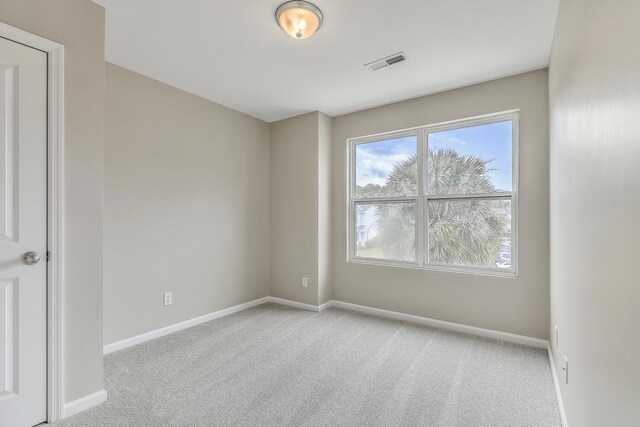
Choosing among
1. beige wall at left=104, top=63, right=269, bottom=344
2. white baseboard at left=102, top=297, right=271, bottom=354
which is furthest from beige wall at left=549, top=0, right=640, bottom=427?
beige wall at left=104, top=63, right=269, bottom=344

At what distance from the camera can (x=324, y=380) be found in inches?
88.0

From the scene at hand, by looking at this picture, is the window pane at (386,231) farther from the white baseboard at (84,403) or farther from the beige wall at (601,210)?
the white baseboard at (84,403)

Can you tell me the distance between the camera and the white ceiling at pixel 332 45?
2.00 metres

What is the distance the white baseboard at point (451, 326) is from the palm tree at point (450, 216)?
2.12ft

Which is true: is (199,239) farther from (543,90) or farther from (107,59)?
(543,90)

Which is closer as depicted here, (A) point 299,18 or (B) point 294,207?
(A) point 299,18

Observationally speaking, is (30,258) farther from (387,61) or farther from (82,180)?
(387,61)

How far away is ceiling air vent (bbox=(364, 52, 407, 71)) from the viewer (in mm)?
2558

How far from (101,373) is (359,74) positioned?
121 inches

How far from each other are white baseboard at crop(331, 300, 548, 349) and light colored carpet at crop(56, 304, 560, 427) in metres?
0.11

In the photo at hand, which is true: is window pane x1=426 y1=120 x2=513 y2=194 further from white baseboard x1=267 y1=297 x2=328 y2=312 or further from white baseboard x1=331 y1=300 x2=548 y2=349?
white baseboard x1=267 y1=297 x2=328 y2=312

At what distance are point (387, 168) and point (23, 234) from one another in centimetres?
328

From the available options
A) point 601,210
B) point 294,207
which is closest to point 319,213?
point 294,207

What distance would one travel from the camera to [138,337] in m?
2.85
